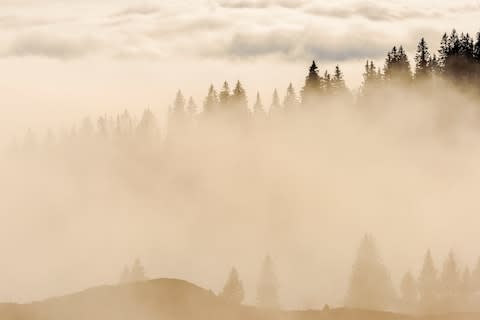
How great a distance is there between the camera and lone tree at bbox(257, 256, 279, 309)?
348ft

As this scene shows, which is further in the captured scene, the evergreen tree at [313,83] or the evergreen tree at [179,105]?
the evergreen tree at [179,105]

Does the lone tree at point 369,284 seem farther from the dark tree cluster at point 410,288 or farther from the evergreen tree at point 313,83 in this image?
the evergreen tree at point 313,83

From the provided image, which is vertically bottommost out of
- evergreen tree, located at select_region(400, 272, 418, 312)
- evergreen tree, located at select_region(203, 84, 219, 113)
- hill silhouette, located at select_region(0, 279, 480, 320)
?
evergreen tree, located at select_region(400, 272, 418, 312)

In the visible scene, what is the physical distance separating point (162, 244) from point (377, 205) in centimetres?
3415

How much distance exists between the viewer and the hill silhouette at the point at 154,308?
81.2 metres

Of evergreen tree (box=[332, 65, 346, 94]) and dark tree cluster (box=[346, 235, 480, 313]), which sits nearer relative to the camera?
dark tree cluster (box=[346, 235, 480, 313])

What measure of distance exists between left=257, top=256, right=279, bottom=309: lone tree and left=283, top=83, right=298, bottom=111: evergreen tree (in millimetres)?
64738

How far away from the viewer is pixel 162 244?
14425cm

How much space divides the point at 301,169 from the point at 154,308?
7986 cm

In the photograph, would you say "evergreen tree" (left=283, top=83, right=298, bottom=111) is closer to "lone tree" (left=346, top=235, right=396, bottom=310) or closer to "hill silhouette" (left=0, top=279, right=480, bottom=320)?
"lone tree" (left=346, top=235, right=396, bottom=310)

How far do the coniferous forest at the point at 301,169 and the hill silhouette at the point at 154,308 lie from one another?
28.7 m

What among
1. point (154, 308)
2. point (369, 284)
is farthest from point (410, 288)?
point (154, 308)

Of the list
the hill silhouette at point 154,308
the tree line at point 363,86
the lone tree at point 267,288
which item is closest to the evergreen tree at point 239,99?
the tree line at point 363,86

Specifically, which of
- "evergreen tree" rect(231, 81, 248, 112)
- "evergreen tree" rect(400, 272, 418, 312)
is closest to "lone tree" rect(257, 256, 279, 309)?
"evergreen tree" rect(400, 272, 418, 312)
